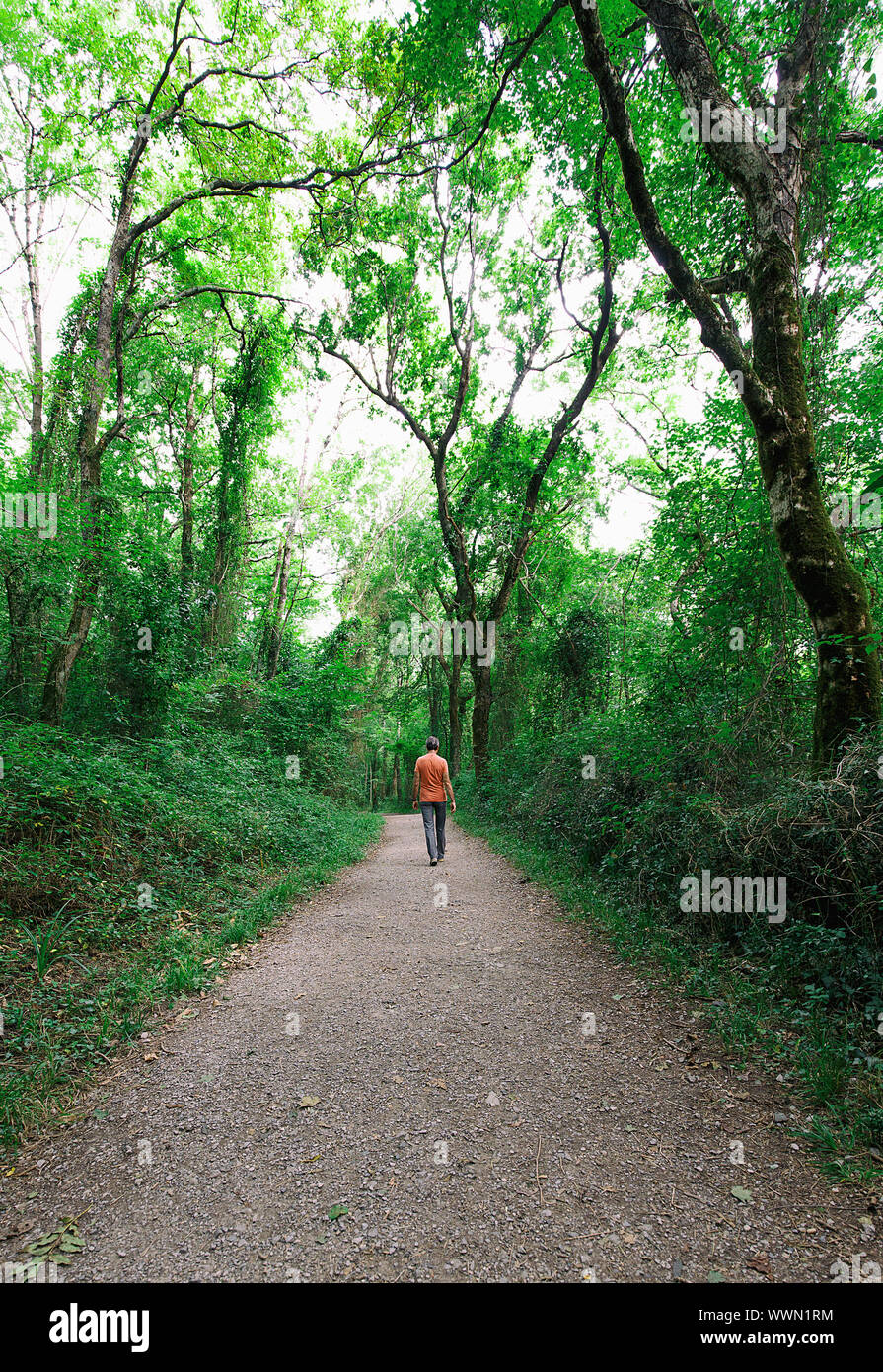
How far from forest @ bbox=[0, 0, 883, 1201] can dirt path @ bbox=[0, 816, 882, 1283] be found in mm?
346

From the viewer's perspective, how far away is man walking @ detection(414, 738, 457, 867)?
29.8ft

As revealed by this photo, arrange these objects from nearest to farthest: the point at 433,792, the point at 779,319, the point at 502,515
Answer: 1. the point at 779,319
2. the point at 433,792
3. the point at 502,515

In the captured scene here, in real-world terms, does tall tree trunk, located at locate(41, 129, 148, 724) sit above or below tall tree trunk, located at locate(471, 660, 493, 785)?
above

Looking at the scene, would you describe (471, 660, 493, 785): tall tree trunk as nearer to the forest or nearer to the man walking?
the forest

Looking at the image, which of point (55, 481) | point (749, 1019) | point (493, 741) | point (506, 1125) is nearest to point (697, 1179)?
point (506, 1125)

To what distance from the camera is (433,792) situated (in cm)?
908

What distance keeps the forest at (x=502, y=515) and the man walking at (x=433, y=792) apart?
1.41 meters

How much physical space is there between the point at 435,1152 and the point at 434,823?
6.73 m

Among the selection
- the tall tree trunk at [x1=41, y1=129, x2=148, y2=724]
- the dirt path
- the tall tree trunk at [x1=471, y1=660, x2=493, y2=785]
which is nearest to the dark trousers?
the dirt path

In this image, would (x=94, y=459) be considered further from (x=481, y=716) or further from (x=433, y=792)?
(x=481, y=716)

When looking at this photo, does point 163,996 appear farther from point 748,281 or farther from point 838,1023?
point 748,281

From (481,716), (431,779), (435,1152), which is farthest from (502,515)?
(435,1152)

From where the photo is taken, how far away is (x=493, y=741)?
18.5 m

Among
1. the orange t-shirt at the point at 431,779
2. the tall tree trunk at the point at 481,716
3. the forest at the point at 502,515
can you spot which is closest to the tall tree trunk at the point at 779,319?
the forest at the point at 502,515
